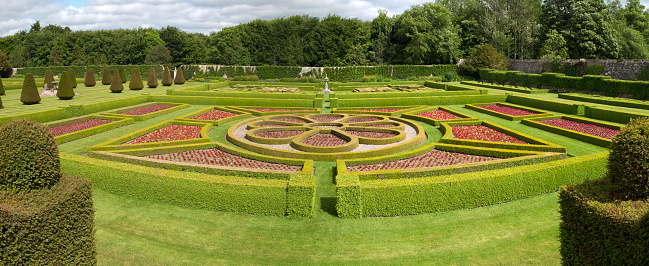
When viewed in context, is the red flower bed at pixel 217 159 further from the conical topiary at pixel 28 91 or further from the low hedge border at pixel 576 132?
the conical topiary at pixel 28 91

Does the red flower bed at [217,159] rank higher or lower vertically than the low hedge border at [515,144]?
lower

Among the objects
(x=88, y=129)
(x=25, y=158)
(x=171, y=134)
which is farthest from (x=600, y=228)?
(x=88, y=129)

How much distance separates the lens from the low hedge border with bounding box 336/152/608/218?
909cm

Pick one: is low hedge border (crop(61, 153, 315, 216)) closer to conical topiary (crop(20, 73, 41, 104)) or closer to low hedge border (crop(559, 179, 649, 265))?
low hedge border (crop(559, 179, 649, 265))

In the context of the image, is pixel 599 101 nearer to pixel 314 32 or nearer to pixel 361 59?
pixel 361 59

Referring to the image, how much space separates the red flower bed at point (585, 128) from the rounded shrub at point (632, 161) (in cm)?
1315

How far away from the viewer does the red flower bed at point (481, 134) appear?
51.4 feet

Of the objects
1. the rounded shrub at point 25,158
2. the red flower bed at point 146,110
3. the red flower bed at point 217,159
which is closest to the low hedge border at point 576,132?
the red flower bed at point 217,159

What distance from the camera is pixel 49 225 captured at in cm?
558

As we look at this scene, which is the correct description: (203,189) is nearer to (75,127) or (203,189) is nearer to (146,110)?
(75,127)

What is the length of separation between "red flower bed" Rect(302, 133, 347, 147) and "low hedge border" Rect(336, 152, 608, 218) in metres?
5.75

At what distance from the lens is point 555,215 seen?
9.24m

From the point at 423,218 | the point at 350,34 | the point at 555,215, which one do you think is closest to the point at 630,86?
the point at 555,215


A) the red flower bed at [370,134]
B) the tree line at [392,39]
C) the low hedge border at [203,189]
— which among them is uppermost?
the tree line at [392,39]
